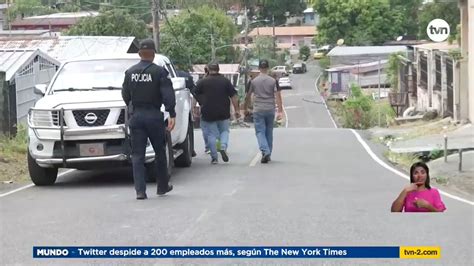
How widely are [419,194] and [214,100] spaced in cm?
752

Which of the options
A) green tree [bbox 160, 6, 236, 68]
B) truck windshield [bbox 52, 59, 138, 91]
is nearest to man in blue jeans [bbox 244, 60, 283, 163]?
truck windshield [bbox 52, 59, 138, 91]

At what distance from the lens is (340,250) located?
7.16 m

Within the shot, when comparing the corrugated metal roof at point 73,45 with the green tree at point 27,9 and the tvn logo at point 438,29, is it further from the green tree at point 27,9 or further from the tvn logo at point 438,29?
the green tree at point 27,9

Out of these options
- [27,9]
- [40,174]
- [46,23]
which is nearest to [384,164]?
[40,174]

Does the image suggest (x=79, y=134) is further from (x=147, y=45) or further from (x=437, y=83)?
(x=437, y=83)

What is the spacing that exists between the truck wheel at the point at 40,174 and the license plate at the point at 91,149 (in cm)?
82

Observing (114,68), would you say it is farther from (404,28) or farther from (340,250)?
(404,28)

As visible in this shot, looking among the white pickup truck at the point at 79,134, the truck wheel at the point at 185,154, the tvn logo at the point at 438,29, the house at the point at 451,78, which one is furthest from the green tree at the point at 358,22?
the white pickup truck at the point at 79,134

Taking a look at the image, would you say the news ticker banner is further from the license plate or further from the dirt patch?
the dirt patch

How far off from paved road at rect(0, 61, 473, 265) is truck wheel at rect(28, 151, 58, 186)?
1.02ft

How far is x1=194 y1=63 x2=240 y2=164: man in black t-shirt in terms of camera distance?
14.4m

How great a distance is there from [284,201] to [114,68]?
13.7ft

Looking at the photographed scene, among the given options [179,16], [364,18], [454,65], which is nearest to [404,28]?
[364,18]

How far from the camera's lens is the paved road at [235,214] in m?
7.55
